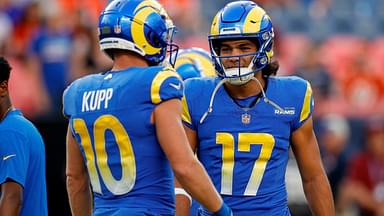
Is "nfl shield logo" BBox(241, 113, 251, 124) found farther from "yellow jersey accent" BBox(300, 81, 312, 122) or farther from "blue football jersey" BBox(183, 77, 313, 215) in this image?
"yellow jersey accent" BBox(300, 81, 312, 122)

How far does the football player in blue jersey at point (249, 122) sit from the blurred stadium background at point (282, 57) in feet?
14.3

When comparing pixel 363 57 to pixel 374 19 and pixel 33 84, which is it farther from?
pixel 33 84

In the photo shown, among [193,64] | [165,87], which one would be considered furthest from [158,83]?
[193,64]

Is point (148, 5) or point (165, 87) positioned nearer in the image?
point (165, 87)

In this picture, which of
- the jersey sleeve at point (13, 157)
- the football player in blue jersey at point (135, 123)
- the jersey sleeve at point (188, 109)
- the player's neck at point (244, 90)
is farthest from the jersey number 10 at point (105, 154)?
the player's neck at point (244, 90)

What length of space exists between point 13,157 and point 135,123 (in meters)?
0.87

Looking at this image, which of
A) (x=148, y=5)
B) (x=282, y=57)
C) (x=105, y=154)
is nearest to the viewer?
(x=105, y=154)

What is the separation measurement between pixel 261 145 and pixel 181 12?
6.99 m

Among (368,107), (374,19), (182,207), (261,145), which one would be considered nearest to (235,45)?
(261,145)

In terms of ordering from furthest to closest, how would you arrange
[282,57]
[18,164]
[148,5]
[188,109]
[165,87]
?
[282,57]
[188,109]
[18,164]
[148,5]
[165,87]

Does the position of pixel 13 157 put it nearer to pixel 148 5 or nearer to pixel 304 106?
pixel 148 5

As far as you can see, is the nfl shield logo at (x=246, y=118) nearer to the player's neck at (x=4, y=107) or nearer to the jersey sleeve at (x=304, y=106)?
the jersey sleeve at (x=304, y=106)

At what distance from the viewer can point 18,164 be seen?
220 inches

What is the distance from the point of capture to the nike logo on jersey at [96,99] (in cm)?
511
